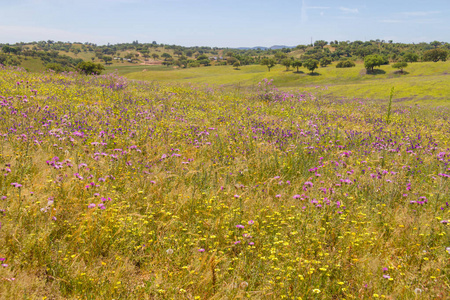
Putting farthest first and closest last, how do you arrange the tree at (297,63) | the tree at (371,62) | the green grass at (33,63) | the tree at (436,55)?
the green grass at (33,63)
the tree at (297,63)
the tree at (436,55)
the tree at (371,62)

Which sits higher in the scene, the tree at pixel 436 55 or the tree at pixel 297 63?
the tree at pixel 436 55

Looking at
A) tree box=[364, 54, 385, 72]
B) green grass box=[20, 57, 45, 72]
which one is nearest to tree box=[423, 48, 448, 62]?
tree box=[364, 54, 385, 72]

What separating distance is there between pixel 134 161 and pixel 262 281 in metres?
3.87

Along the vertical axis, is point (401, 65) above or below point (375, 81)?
above

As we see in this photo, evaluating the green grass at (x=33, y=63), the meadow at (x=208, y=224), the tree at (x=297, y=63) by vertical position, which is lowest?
the meadow at (x=208, y=224)

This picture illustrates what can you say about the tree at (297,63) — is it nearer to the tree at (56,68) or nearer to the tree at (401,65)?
the tree at (401,65)

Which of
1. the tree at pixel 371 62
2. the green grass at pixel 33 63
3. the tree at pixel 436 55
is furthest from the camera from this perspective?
the green grass at pixel 33 63

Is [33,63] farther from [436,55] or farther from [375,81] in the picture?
[436,55]

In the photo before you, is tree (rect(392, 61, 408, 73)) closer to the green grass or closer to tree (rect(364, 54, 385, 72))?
tree (rect(364, 54, 385, 72))

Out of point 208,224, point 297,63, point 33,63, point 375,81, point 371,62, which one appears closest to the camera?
point 208,224

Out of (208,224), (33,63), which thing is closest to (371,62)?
(208,224)

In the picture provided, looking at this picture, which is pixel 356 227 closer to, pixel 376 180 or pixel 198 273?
pixel 376 180

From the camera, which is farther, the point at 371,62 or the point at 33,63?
the point at 33,63

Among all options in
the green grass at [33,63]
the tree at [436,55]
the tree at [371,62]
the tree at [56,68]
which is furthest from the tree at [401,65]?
the green grass at [33,63]
